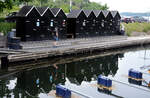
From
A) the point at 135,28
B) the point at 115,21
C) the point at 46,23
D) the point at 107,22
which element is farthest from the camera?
the point at 135,28

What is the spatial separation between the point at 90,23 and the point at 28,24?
14.5 meters

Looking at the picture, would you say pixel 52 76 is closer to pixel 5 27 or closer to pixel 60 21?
pixel 60 21

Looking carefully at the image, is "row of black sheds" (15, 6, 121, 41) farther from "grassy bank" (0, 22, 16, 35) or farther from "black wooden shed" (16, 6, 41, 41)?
"grassy bank" (0, 22, 16, 35)

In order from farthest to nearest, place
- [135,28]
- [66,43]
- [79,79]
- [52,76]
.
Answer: [135,28] < [66,43] < [52,76] < [79,79]

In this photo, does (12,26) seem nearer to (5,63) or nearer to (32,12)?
(32,12)

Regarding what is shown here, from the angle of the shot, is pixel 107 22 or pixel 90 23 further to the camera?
pixel 107 22

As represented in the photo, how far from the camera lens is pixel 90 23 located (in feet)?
153

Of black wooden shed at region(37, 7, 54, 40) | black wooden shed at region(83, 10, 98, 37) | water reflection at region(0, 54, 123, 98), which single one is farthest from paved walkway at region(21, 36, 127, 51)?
water reflection at region(0, 54, 123, 98)

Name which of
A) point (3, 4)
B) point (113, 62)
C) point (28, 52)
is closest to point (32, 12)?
point (28, 52)

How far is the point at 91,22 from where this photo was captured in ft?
154

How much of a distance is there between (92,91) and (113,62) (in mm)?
15521

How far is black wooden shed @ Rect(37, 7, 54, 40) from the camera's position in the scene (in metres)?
37.9

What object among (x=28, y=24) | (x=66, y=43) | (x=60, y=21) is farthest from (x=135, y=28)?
(x=28, y=24)

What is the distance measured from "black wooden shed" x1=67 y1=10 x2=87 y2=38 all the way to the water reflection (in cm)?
891
